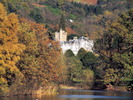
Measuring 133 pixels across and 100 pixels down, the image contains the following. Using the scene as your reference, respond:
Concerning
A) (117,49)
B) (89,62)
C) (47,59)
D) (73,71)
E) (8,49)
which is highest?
(89,62)

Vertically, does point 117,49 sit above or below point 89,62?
below

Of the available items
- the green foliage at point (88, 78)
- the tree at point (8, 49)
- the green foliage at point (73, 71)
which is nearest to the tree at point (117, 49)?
the green foliage at point (88, 78)

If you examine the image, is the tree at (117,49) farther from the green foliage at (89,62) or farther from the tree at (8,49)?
the tree at (8,49)

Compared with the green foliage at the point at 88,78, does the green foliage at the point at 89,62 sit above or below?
above

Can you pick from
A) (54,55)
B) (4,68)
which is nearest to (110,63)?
(54,55)

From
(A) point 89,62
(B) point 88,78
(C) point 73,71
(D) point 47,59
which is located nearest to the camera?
(D) point 47,59

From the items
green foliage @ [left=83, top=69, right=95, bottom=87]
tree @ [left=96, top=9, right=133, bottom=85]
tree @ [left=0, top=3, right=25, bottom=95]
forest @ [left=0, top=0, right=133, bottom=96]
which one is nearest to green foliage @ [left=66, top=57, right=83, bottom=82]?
forest @ [left=0, top=0, right=133, bottom=96]

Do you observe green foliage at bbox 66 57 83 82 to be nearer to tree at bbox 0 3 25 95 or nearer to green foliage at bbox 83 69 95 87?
green foliage at bbox 83 69 95 87

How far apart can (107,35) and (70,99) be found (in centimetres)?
2357

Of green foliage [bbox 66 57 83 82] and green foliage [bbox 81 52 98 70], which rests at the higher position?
green foliage [bbox 81 52 98 70]

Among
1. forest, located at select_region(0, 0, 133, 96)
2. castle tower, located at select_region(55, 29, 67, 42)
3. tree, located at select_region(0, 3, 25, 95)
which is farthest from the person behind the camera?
castle tower, located at select_region(55, 29, 67, 42)

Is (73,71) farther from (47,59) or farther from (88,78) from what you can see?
(47,59)

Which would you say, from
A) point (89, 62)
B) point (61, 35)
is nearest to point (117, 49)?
point (89, 62)

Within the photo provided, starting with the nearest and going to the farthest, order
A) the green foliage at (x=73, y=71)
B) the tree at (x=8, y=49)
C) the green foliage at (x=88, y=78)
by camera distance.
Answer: the tree at (x=8, y=49) < the green foliage at (x=88, y=78) < the green foliage at (x=73, y=71)
